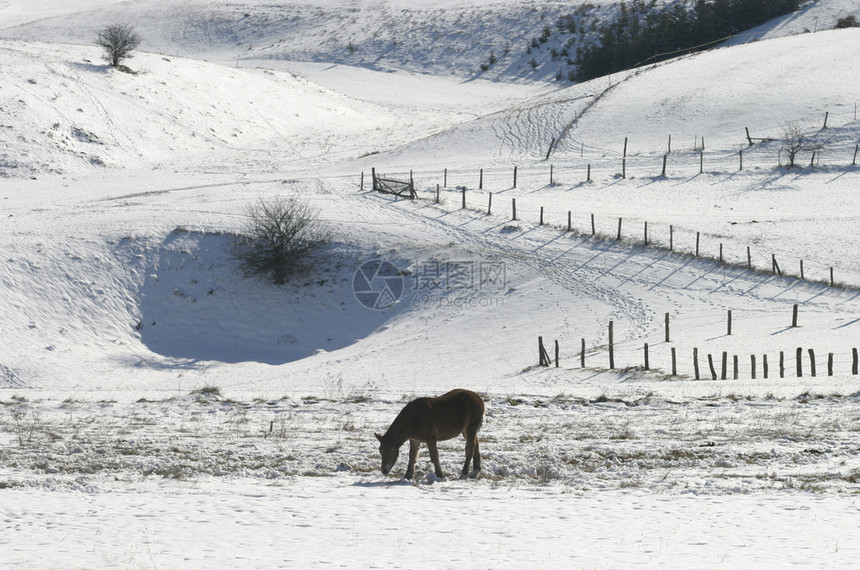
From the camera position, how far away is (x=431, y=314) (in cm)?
3709

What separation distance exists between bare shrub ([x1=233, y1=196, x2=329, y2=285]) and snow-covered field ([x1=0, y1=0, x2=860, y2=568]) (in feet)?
2.66

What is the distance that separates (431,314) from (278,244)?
7841mm

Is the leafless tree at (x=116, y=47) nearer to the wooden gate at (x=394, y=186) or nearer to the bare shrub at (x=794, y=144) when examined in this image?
the wooden gate at (x=394, y=186)

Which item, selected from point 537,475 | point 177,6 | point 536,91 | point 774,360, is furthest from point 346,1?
point 537,475

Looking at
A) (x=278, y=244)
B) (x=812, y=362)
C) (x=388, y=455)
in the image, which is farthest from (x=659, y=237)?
(x=388, y=455)

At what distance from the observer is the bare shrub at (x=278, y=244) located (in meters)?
39.7

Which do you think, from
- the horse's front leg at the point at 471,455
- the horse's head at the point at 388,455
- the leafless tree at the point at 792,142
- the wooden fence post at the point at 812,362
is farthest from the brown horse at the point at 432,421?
the leafless tree at the point at 792,142

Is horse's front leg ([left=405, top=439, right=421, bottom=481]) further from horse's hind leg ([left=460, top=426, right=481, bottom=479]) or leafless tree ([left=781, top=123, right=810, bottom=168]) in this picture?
leafless tree ([left=781, top=123, right=810, bottom=168])

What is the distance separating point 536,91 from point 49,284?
5907 centimetres

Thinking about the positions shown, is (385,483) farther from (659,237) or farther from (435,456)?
(659,237)

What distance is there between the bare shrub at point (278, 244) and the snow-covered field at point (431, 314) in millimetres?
811

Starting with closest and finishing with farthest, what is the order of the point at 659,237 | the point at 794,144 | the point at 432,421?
the point at 432,421 < the point at 659,237 < the point at 794,144

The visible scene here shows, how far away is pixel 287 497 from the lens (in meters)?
12.9

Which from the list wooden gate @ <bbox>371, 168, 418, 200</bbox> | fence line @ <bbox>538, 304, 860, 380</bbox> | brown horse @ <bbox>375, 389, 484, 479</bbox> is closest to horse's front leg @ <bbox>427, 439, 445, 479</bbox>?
brown horse @ <bbox>375, 389, 484, 479</bbox>
